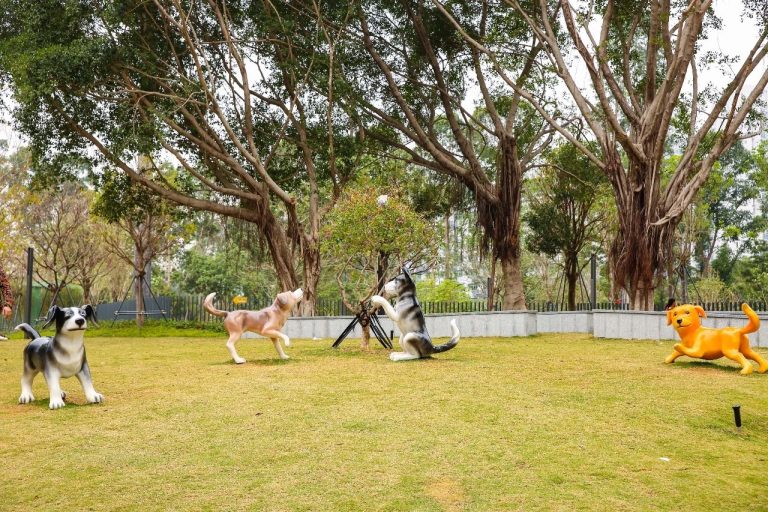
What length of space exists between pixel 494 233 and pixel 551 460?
608 inches

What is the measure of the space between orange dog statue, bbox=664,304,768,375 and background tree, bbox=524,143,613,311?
48.8ft

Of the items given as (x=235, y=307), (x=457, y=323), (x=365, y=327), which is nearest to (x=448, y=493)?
(x=365, y=327)

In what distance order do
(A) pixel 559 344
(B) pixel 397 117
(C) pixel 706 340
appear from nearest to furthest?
(C) pixel 706 340, (A) pixel 559 344, (B) pixel 397 117

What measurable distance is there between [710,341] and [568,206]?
17.5 m

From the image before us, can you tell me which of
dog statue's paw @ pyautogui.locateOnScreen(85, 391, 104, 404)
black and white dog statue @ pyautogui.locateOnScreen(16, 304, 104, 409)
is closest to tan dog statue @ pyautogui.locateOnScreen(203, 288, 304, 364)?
dog statue's paw @ pyautogui.locateOnScreen(85, 391, 104, 404)

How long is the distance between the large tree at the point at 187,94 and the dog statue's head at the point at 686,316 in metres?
10.3

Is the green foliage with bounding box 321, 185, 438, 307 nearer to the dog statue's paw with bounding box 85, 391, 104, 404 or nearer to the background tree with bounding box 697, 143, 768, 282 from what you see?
the dog statue's paw with bounding box 85, 391, 104, 404

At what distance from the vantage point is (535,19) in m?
18.6

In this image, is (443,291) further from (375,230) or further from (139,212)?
(375,230)

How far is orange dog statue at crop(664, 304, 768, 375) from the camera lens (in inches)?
361

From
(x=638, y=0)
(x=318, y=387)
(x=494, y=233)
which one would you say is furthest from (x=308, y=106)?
(x=318, y=387)

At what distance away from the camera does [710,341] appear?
364 inches

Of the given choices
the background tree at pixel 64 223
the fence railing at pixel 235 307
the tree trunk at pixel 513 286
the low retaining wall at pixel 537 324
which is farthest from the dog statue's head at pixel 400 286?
the background tree at pixel 64 223

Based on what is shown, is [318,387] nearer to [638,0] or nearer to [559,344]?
[559,344]
